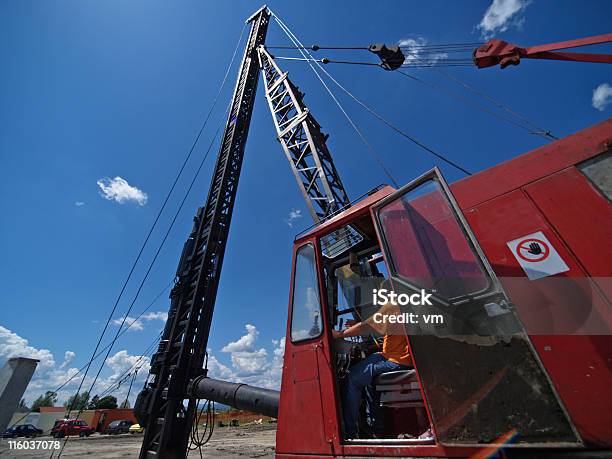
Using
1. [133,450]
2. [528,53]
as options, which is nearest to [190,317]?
[528,53]

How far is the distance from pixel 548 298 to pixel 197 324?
255 inches

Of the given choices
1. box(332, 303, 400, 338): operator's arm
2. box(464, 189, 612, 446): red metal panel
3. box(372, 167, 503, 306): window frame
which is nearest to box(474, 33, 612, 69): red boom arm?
box(464, 189, 612, 446): red metal panel

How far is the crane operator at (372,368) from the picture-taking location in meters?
2.15

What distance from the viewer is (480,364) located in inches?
59.5

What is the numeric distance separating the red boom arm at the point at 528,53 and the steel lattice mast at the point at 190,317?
21.5 feet

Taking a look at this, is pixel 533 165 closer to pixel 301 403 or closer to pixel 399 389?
pixel 399 389

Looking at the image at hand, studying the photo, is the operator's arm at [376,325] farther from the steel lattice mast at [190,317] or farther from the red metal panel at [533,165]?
the steel lattice mast at [190,317]

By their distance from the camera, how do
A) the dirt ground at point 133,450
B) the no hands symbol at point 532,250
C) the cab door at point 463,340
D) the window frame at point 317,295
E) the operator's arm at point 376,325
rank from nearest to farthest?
the cab door at point 463,340 → the no hands symbol at point 532,250 → the operator's arm at point 376,325 → the window frame at point 317,295 → the dirt ground at point 133,450

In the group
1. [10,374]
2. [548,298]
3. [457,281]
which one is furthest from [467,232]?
[10,374]

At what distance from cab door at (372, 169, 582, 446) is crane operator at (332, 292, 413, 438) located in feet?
1.22

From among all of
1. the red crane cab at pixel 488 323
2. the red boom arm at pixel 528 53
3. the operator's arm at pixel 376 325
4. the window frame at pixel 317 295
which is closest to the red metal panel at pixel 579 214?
the red crane cab at pixel 488 323

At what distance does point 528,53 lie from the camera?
3914 millimetres

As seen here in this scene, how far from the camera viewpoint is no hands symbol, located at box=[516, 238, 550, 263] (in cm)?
186

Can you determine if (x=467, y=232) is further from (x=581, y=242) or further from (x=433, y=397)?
(x=433, y=397)
